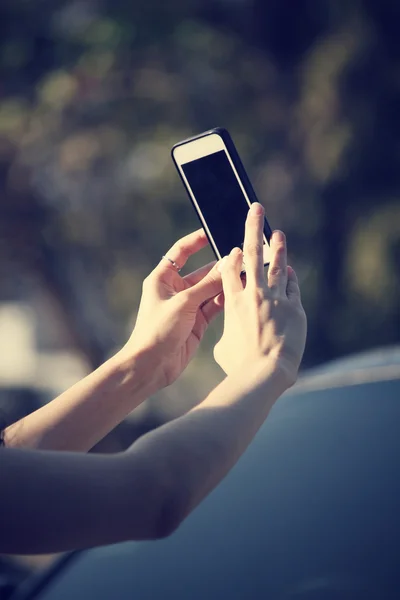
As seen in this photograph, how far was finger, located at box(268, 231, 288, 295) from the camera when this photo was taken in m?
1.09

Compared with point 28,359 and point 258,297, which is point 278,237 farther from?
point 28,359

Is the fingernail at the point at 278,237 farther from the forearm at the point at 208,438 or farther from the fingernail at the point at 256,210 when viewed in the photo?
the forearm at the point at 208,438

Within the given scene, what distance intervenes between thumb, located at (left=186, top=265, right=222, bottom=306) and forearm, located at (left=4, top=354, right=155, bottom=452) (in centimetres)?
15

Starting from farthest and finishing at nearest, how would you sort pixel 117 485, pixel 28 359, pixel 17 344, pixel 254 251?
pixel 17 344, pixel 28 359, pixel 254 251, pixel 117 485

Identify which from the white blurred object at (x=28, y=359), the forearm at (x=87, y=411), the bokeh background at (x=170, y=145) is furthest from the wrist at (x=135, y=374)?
the white blurred object at (x=28, y=359)

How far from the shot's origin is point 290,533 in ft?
3.92

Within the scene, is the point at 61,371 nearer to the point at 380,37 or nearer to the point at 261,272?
the point at 380,37

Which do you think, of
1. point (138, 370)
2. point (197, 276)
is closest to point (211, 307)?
point (197, 276)

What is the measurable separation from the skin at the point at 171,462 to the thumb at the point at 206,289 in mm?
213

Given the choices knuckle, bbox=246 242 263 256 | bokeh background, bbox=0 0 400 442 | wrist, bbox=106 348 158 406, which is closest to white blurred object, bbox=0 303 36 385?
bokeh background, bbox=0 0 400 442

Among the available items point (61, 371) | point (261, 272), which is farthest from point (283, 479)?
point (61, 371)

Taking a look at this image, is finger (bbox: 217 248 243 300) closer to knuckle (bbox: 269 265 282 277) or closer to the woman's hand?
knuckle (bbox: 269 265 282 277)

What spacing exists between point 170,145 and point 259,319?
18.8ft

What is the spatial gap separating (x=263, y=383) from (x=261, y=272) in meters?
0.19
